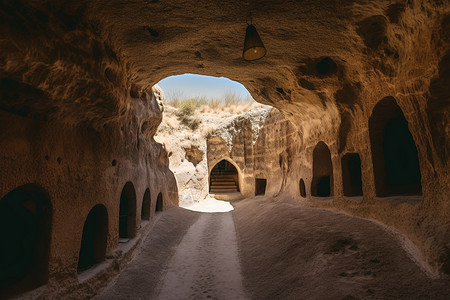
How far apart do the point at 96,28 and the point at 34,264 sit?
402 centimetres

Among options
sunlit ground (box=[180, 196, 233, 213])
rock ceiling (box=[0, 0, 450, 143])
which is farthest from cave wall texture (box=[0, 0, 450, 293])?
sunlit ground (box=[180, 196, 233, 213])

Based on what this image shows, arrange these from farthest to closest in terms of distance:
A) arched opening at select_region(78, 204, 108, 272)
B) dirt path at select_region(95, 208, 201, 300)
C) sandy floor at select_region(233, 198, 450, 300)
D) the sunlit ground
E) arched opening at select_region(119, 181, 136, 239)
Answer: the sunlit ground
arched opening at select_region(119, 181, 136, 239)
arched opening at select_region(78, 204, 108, 272)
dirt path at select_region(95, 208, 201, 300)
sandy floor at select_region(233, 198, 450, 300)

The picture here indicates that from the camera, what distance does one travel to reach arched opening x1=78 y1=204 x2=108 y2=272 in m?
6.00

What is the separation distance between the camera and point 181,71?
7.70 metres

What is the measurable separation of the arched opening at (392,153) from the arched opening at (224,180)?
1554 centimetres

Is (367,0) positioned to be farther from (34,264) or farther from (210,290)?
(34,264)

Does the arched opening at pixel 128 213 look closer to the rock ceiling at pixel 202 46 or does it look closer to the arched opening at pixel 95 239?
the arched opening at pixel 95 239

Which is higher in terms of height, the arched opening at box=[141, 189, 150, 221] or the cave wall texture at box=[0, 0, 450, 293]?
the cave wall texture at box=[0, 0, 450, 293]

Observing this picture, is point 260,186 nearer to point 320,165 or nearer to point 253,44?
point 320,165

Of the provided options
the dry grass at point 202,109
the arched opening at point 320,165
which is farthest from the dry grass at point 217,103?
the arched opening at point 320,165

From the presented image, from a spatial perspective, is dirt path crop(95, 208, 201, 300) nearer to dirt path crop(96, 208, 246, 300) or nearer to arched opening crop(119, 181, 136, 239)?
dirt path crop(96, 208, 246, 300)

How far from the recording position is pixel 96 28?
434cm

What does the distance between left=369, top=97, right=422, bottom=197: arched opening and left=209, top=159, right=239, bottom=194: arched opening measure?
15.5 m

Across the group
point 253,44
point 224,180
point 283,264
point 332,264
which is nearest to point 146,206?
point 283,264
